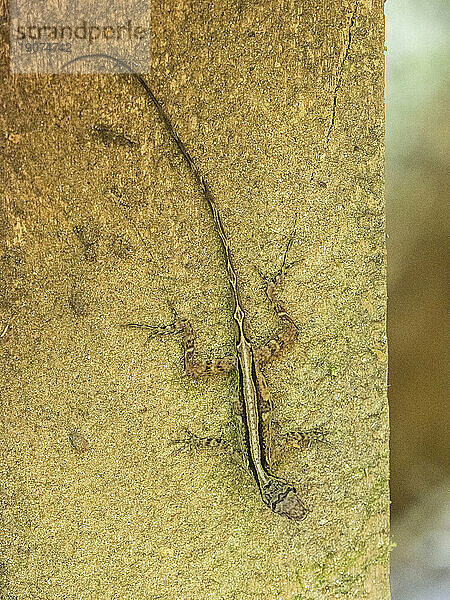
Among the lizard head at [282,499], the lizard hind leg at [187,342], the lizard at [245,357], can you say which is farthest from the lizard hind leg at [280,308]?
the lizard head at [282,499]

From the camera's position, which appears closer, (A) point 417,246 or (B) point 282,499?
(B) point 282,499

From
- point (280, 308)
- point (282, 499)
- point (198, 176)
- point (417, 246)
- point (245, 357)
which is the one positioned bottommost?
point (282, 499)

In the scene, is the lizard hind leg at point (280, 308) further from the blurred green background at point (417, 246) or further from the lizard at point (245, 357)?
the blurred green background at point (417, 246)

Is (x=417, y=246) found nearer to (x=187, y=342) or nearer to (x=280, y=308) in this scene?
(x=280, y=308)

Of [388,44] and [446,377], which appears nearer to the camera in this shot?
[388,44]

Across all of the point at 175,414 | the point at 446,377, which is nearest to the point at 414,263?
the point at 446,377

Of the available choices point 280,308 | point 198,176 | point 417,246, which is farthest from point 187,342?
point 417,246

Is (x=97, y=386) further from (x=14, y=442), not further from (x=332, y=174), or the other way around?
(x=332, y=174)
